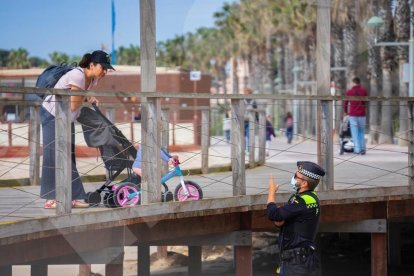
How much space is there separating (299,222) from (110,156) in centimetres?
245

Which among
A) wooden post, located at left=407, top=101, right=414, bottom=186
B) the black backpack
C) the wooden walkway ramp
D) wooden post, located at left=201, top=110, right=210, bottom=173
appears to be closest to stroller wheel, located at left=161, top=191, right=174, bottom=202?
the wooden walkway ramp

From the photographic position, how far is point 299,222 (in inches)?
339

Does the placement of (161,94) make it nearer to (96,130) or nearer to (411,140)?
(96,130)

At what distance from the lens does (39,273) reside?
13.5 meters

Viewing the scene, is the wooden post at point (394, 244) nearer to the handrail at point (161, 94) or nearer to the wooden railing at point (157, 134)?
the wooden railing at point (157, 134)

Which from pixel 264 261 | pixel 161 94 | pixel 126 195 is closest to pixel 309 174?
pixel 161 94

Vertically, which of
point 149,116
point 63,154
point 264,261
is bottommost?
point 264,261

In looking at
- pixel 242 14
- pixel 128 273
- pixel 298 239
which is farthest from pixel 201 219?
pixel 242 14

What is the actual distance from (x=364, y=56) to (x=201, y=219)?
41375mm

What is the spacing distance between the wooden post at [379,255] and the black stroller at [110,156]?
3.57 metres

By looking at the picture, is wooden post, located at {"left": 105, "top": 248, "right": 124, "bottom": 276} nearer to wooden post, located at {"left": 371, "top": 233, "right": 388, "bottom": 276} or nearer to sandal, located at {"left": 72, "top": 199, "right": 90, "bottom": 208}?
sandal, located at {"left": 72, "top": 199, "right": 90, "bottom": 208}

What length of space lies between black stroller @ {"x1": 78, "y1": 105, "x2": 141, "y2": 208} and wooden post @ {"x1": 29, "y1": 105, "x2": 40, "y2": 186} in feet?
9.62

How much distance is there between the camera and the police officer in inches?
336

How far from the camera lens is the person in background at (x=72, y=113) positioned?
376 inches
